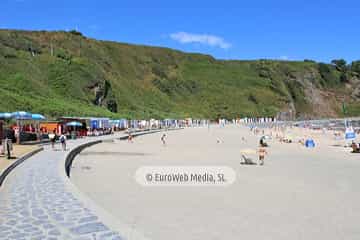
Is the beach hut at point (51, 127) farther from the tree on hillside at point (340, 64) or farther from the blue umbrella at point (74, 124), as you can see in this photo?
the tree on hillside at point (340, 64)

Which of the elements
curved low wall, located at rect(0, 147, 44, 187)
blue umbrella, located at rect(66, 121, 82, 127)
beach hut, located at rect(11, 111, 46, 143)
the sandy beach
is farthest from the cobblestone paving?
blue umbrella, located at rect(66, 121, 82, 127)

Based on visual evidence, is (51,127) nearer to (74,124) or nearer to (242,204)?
(74,124)

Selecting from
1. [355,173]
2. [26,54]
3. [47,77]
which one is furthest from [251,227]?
[26,54]

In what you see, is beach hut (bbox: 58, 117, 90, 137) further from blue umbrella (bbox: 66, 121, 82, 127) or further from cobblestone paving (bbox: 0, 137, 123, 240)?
cobblestone paving (bbox: 0, 137, 123, 240)

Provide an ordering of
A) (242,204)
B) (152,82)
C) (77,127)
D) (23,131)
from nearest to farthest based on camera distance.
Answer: (242,204), (23,131), (77,127), (152,82)

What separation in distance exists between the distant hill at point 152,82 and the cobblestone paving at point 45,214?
33457 mm

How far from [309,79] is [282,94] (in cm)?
2395

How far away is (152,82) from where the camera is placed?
10138 centimetres

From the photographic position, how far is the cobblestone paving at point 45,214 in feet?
18.6

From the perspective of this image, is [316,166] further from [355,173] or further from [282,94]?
[282,94]

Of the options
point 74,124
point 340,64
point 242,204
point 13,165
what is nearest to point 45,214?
point 242,204

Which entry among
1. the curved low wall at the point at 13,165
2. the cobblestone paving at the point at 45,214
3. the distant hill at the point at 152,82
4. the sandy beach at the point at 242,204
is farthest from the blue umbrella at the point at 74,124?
the cobblestone paving at the point at 45,214

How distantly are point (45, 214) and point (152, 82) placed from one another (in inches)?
3749

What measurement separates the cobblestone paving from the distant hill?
33457mm
